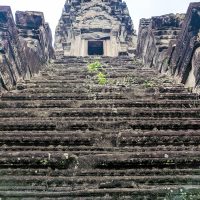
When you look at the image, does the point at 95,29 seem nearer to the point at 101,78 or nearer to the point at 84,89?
the point at 101,78

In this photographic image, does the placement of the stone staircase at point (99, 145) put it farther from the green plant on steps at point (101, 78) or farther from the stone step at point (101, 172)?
the green plant on steps at point (101, 78)

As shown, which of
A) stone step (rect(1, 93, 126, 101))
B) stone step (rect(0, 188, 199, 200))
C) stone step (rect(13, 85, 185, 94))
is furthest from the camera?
stone step (rect(13, 85, 185, 94))

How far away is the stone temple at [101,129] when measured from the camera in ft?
14.0

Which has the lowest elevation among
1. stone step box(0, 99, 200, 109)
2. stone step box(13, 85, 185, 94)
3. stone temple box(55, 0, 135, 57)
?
stone temple box(55, 0, 135, 57)

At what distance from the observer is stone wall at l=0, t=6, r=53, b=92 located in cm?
888

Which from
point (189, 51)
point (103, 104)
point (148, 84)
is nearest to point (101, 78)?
point (148, 84)

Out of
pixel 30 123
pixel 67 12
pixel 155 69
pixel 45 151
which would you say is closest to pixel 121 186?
pixel 45 151

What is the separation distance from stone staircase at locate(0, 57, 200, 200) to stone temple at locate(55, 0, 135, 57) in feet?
38.9

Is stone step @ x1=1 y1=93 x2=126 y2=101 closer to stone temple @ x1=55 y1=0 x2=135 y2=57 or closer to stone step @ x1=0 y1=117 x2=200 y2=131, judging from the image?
stone step @ x1=0 y1=117 x2=200 y2=131

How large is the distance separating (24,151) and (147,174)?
145 centimetres

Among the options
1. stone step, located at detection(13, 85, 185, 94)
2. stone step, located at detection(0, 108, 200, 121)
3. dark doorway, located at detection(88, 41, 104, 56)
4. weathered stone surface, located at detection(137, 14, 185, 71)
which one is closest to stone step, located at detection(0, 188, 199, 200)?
stone step, located at detection(0, 108, 200, 121)

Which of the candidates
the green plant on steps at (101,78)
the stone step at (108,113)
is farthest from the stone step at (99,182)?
the green plant on steps at (101,78)

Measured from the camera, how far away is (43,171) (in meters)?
4.55

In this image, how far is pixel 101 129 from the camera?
5.82m
